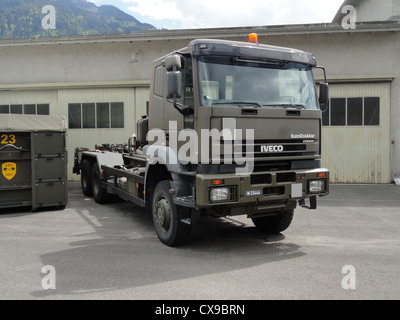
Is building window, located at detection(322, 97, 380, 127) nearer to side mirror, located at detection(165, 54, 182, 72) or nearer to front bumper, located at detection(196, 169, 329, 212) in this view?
front bumper, located at detection(196, 169, 329, 212)

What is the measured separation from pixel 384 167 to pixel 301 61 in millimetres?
8184

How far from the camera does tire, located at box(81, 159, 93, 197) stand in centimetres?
1050

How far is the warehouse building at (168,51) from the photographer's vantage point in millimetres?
12727

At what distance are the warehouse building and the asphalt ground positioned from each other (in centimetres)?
473

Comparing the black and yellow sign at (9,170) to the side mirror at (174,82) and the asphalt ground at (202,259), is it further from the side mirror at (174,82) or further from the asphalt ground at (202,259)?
the side mirror at (174,82)

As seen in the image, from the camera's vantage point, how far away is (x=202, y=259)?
5.40m

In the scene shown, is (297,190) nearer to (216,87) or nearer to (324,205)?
(216,87)

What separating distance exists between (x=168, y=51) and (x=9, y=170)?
6.75m

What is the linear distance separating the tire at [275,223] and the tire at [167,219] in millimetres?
1610

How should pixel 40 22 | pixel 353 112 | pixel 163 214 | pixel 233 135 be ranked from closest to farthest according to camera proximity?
pixel 233 135
pixel 163 214
pixel 353 112
pixel 40 22

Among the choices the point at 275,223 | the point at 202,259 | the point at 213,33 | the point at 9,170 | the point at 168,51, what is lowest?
the point at 202,259

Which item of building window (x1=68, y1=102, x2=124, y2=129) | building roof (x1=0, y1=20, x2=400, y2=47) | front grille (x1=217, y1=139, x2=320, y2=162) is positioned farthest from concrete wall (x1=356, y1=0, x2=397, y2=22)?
front grille (x1=217, y1=139, x2=320, y2=162)

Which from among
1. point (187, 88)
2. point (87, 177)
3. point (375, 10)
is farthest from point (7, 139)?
point (375, 10)

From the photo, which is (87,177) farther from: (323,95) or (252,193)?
(323,95)
